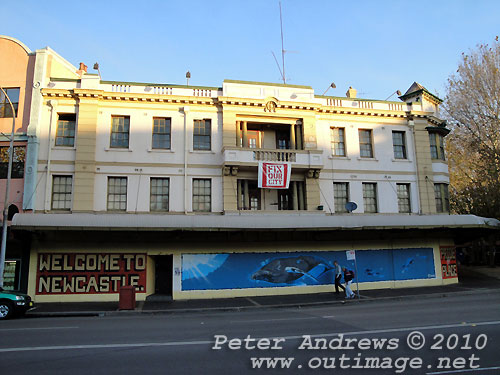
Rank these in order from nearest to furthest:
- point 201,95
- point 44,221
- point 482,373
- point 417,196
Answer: point 482,373, point 44,221, point 201,95, point 417,196

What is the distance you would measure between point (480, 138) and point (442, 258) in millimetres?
11128

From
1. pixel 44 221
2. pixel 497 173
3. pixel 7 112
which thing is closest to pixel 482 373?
pixel 44 221

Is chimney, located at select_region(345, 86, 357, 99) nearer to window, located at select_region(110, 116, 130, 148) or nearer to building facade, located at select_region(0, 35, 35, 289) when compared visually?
window, located at select_region(110, 116, 130, 148)

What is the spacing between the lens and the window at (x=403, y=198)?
24.2 metres

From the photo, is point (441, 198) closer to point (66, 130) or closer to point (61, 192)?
point (61, 192)

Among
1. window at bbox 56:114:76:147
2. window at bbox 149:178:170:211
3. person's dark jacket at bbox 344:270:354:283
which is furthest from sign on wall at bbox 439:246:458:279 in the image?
window at bbox 56:114:76:147

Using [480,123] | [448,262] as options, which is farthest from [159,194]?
[480,123]

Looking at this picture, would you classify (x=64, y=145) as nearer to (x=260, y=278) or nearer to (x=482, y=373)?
(x=260, y=278)

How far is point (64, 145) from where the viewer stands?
2089cm

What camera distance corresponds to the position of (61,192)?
20.3 metres

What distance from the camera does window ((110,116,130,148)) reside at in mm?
21469

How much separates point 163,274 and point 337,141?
43.7ft

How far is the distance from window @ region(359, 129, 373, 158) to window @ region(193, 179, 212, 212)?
33.2 feet

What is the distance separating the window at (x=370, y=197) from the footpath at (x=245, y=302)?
16.4 feet
